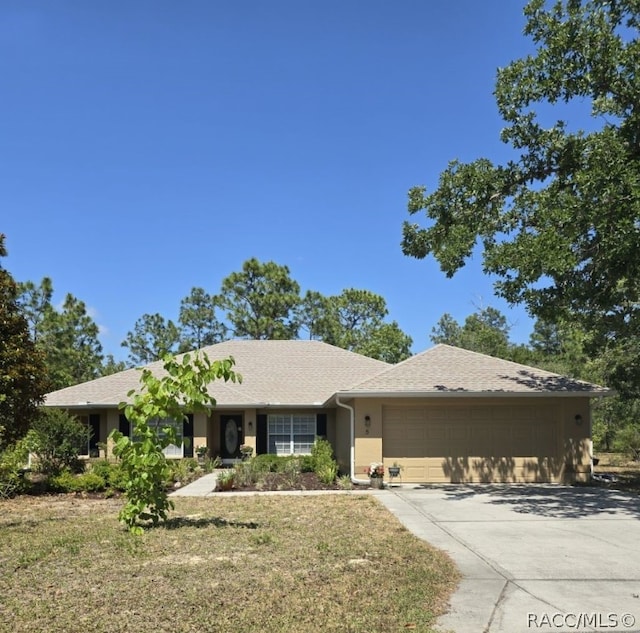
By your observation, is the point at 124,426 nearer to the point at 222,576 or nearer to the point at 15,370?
the point at 15,370

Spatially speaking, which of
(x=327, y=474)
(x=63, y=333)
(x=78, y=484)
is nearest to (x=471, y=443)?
(x=327, y=474)

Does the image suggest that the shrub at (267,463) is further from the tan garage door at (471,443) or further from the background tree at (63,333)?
the background tree at (63,333)

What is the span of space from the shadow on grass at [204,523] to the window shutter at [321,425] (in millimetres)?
12628

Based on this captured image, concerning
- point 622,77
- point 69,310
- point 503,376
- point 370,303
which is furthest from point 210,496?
point 370,303

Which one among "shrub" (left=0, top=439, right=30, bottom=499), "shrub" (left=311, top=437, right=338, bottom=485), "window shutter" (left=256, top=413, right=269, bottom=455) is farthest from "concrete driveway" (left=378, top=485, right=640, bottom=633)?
"shrub" (left=0, top=439, right=30, bottom=499)

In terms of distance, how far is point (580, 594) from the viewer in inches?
254

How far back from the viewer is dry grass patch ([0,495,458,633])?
566cm

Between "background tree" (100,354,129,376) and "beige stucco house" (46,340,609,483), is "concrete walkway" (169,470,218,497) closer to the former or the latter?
"beige stucco house" (46,340,609,483)

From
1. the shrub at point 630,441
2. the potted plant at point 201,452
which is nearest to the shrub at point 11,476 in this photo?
the potted plant at point 201,452

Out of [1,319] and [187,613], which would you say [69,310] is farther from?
[187,613]

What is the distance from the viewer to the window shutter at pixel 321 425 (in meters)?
23.8

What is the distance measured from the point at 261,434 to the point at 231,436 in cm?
122

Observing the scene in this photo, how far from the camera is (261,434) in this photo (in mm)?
23672

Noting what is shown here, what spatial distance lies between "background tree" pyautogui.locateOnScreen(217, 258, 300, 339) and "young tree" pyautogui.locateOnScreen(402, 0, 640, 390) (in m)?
26.7
